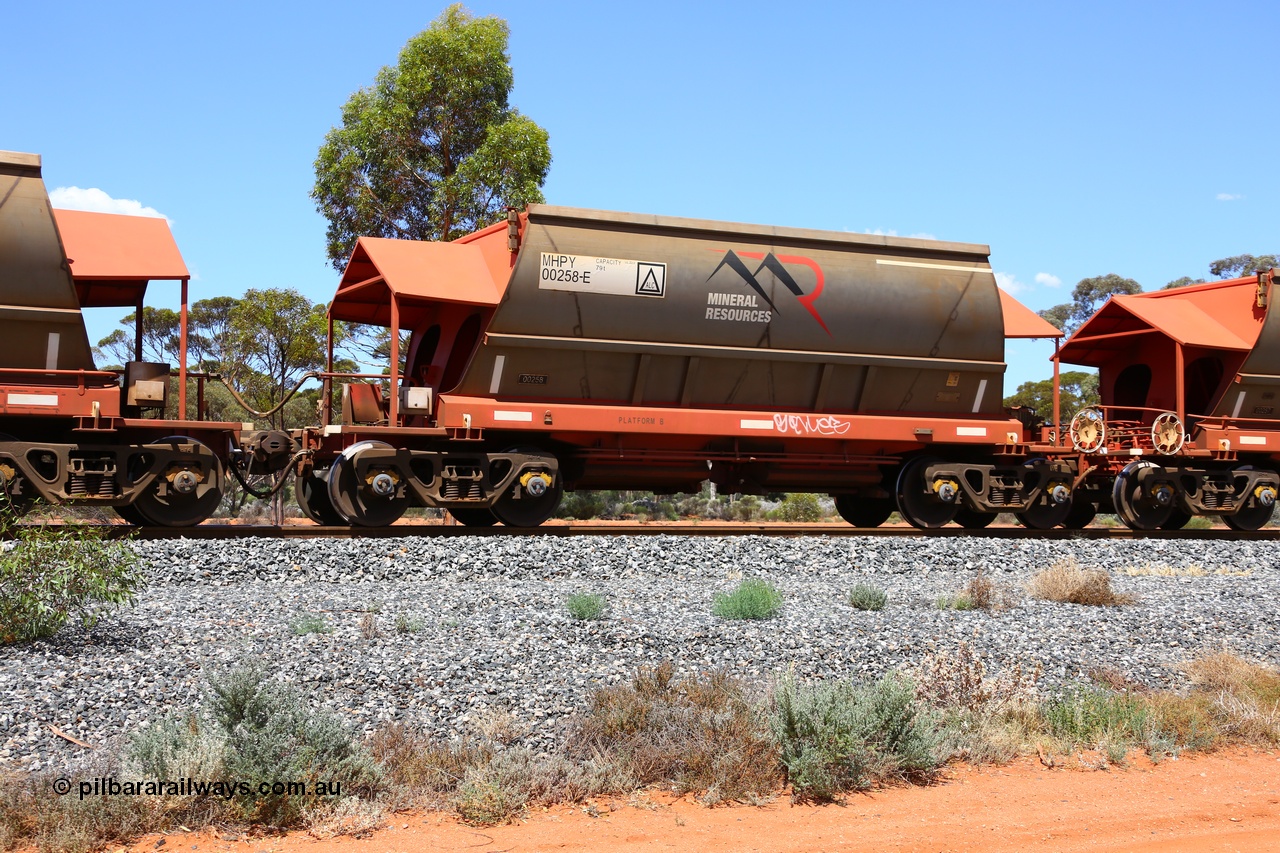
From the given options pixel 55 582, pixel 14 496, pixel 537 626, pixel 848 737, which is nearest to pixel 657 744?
pixel 848 737

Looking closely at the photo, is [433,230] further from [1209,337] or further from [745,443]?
[1209,337]

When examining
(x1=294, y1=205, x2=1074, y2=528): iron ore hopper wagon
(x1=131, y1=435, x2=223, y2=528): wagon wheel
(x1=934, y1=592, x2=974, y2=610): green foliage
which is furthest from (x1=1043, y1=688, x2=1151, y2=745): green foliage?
(x1=131, y1=435, x2=223, y2=528): wagon wheel

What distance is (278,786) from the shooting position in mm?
5031

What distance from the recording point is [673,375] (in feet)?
46.5

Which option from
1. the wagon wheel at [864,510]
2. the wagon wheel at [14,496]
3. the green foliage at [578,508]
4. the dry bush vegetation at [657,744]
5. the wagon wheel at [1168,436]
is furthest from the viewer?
the green foliage at [578,508]

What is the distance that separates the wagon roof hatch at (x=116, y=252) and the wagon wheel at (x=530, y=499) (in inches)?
170

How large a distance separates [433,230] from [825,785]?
72.1 ft

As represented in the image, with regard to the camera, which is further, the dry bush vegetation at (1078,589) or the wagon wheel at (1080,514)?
the wagon wheel at (1080,514)

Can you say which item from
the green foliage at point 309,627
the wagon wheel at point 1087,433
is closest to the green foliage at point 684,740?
the green foliage at point 309,627

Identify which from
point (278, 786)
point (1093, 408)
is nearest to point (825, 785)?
point (278, 786)

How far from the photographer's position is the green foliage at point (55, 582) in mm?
7129

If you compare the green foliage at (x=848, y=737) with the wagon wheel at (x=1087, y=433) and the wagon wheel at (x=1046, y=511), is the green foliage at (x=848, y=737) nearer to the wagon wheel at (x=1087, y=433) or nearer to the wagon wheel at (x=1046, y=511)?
→ the wagon wheel at (x=1046, y=511)

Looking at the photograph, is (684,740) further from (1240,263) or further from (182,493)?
(1240,263)

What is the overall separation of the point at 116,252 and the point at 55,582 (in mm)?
6037
